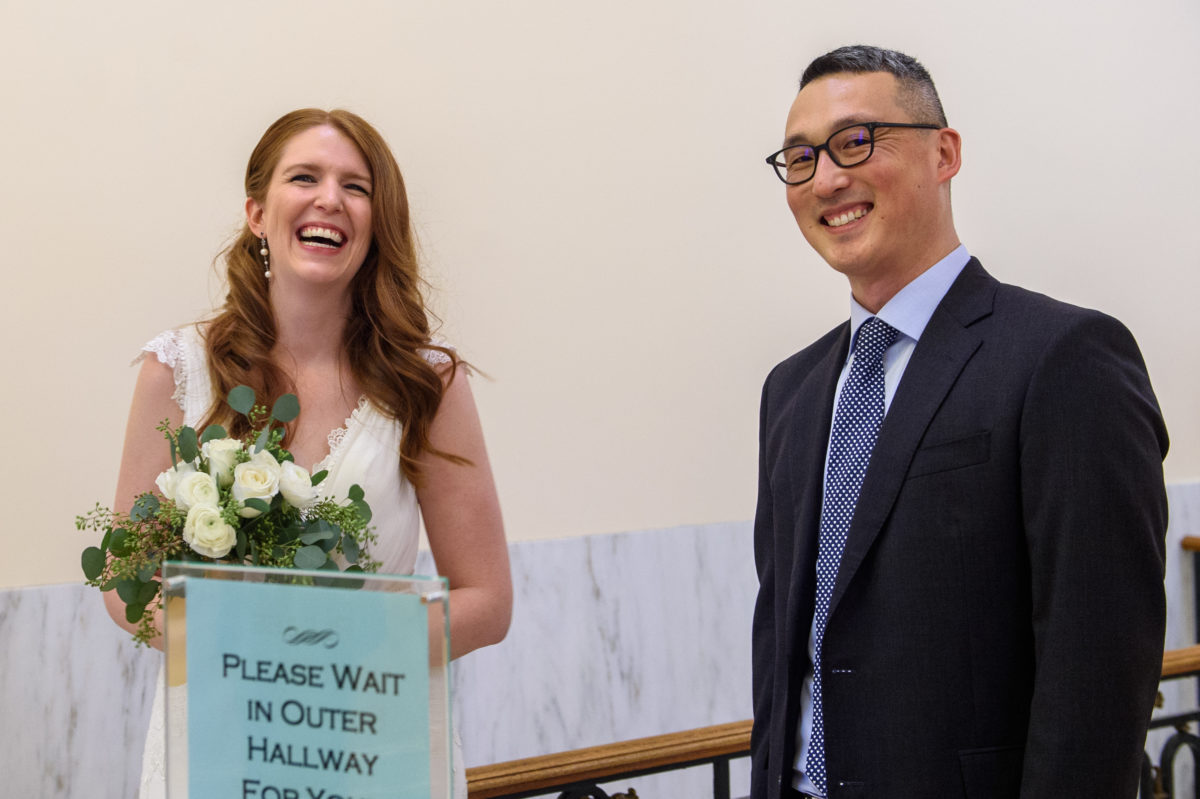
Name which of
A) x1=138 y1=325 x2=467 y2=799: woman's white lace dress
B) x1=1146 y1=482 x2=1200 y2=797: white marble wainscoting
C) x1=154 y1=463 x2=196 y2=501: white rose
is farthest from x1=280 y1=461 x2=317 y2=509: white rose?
x1=1146 y1=482 x2=1200 y2=797: white marble wainscoting

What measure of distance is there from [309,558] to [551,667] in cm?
236

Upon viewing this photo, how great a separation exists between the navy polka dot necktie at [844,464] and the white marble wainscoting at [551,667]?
77.1 inches

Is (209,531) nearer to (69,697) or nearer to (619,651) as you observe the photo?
(69,697)

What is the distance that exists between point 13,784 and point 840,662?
2371 millimetres

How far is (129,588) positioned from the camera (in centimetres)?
122

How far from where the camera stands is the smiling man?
50.3 inches

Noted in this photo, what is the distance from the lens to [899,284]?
5.16ft

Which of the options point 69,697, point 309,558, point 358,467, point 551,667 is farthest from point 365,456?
point 551,667

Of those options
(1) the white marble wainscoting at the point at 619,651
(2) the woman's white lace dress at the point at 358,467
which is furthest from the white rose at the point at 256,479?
(1) the white marble wainscoting at the point at 619,651

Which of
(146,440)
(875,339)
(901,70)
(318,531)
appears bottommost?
(318,531)

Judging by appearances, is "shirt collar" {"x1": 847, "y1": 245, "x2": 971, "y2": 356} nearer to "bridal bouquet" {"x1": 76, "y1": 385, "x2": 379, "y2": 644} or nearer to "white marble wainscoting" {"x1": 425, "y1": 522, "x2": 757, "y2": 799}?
"bridal bouquet" {"x1": 76, "y1": 385, "x2": 379, "y2": 644}

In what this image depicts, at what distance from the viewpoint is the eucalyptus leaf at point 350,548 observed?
1238mm

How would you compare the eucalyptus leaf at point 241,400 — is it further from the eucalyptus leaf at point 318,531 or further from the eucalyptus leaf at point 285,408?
the eucalyptus leaf at point 318,531

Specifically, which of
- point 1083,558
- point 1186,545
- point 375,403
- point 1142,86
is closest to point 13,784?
point 375,403
